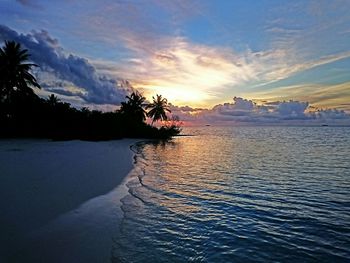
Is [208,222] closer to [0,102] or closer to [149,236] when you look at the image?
[149,236]

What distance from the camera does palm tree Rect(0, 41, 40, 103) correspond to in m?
36.4

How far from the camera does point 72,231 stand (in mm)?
6391

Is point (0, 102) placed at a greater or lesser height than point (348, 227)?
greater

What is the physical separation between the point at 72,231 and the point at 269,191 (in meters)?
8.75

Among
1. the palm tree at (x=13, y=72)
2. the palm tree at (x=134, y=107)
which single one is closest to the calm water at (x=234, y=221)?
the palm tree at (x=13, y=72)

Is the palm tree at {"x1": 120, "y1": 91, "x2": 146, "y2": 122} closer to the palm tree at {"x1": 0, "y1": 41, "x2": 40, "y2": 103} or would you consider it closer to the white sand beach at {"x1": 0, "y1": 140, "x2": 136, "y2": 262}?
the palm tree at {"x1": 0, "y1": 41, "x2": 40, "y2": 103}

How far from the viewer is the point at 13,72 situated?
36906 millimetres

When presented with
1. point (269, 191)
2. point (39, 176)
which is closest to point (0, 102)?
point (39, 176)

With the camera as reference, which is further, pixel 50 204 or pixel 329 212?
pixel 329 212

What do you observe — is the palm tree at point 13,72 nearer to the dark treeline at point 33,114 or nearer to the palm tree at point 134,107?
the dark treeline at point 33,114

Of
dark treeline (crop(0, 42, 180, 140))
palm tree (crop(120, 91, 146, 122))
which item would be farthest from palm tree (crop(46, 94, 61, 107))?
palm tree (crop(120, 91, 146, 122))

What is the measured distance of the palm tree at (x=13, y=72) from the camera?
3641 centimetres

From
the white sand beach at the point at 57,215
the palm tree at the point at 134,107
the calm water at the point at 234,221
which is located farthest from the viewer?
the palm tree at the point at 134,107

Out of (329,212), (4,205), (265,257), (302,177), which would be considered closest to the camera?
(265,257)
